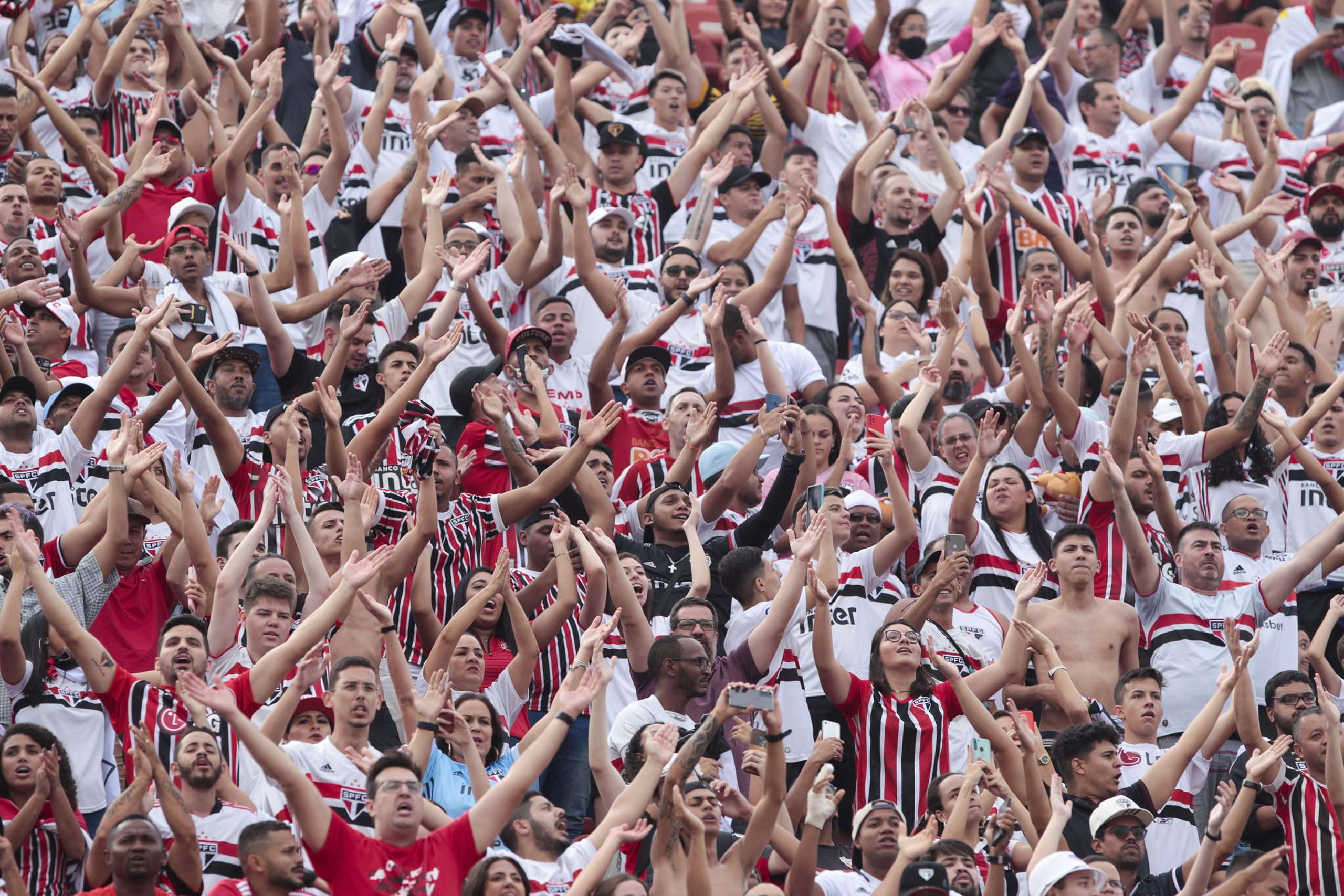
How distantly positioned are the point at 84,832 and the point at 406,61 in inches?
285

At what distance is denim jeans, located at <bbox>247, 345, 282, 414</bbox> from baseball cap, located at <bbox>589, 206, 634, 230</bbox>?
2339 millimetres

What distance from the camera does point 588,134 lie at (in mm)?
14906

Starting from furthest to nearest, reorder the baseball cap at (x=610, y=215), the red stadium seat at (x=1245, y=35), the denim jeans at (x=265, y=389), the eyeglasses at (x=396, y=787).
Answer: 1. the red stadium seat at (x=1245, y=35)
2. the baseball cap at (x=610, y=215)
3. the denim jeans at (x=265, y=389)
4. the eyeglasses at (x=396, y=787)

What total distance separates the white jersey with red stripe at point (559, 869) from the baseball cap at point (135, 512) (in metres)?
2.57

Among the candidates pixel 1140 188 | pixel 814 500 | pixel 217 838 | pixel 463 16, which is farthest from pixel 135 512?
pixel 1140 188

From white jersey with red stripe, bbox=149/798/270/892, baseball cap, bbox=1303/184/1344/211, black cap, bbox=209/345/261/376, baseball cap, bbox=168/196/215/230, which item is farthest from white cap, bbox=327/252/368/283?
baseball cap, bbox=1303/184/1344/211

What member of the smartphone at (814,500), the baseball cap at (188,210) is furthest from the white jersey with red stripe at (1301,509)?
the baseball cap at (188,210)

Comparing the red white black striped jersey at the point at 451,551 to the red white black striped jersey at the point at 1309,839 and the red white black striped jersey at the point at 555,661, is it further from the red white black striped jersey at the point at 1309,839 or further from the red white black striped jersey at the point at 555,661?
the red white black striped jersey at the point at 1309,839

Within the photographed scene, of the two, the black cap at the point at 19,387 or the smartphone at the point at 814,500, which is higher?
the black cap at the point at 19,387

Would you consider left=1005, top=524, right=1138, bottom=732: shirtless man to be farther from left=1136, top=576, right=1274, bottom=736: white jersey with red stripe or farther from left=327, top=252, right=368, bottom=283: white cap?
left=327, top=252, right=368, bottom=283: white cap

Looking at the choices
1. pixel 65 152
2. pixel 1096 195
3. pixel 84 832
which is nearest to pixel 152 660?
pixel 84 832

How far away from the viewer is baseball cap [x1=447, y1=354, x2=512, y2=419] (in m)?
11.5

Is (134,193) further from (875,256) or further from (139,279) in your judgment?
(875,256)

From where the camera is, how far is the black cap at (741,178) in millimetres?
13867
